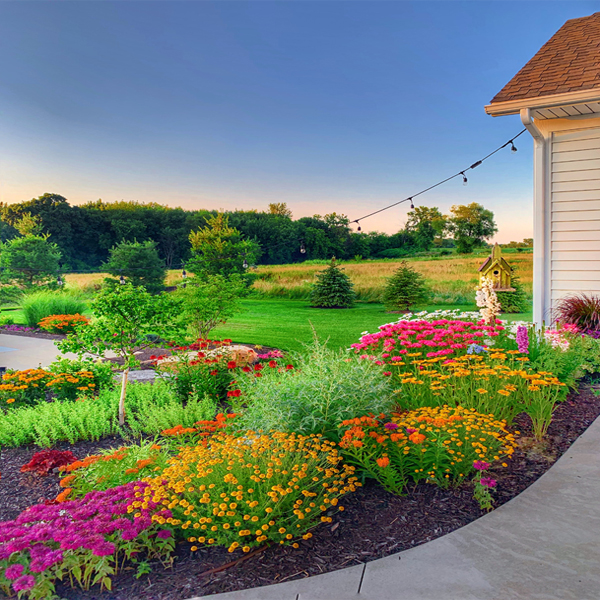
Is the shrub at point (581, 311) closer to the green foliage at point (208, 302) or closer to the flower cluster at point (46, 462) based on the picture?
the flower cluster at point (46, 462)

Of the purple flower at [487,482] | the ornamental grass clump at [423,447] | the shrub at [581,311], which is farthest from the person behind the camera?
the shrub at [581,311]

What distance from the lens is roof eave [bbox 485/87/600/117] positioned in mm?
4605

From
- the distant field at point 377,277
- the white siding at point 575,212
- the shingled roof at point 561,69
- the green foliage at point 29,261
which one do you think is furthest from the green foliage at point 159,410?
the green foliage at point 29,261

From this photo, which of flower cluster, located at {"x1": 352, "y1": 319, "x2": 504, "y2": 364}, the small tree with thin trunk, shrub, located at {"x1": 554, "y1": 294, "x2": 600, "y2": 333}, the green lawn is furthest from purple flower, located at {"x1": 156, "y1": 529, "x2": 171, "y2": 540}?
the green lawn

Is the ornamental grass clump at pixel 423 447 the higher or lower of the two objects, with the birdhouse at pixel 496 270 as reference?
lower

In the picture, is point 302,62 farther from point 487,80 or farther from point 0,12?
point 0,12

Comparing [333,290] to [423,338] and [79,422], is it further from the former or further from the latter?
[79,422]

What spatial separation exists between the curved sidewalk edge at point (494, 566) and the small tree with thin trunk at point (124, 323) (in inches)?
110

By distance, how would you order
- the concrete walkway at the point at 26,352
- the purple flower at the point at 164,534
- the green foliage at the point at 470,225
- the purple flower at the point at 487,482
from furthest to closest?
the green foliage at the point at 470,225, the concrete walkway at the point at 26,352, the purple flower at the point at 487,482, the purple flower at the point at 164,534

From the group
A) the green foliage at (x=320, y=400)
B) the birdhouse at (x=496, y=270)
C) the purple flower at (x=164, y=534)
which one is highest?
the birdhouse at (x=496, y=270)

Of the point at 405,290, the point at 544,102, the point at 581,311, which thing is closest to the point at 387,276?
the point at 405,290

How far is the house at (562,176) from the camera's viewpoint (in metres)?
5.09

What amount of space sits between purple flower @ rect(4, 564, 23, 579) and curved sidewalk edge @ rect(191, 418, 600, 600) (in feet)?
2.07

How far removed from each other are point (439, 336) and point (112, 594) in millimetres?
3300
